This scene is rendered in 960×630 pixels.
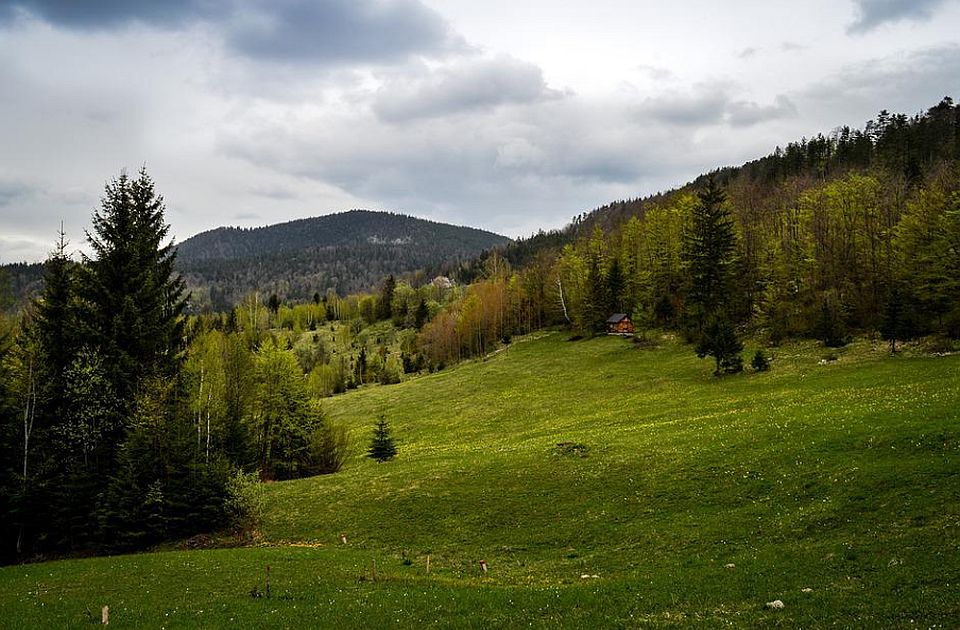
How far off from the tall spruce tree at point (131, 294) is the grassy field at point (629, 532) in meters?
14.1

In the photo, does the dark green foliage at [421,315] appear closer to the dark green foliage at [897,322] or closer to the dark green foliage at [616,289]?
the dark green foliage at [616,289]

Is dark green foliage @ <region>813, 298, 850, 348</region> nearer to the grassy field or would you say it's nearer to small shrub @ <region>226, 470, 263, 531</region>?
the grassy field

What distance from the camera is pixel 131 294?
4106cm

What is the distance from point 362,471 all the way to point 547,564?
28.3 metres

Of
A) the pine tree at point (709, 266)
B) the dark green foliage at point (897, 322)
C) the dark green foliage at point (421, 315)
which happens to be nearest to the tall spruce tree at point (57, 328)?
the dark green foliage at point (897, 322)

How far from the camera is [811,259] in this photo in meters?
79.3

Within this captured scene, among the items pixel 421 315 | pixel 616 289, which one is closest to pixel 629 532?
pixel 616 289

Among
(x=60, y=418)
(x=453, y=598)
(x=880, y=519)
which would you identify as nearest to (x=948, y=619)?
(x=880, y=519)

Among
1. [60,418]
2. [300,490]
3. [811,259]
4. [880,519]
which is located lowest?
[300,490]

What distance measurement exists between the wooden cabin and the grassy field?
48.1 metres

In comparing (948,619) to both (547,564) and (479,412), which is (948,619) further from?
(479,412)

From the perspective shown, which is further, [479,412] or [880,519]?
[479,412]

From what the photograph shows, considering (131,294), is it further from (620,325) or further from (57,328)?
(620,325)

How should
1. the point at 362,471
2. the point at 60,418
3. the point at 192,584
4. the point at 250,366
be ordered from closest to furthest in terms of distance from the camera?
the point at 192,584
the point at 60,418
the point at 362,471
the point at 250,366
